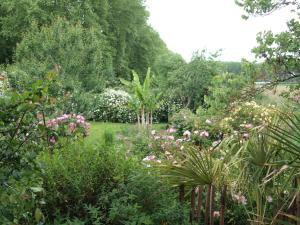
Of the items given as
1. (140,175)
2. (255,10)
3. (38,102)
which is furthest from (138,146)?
(38,102)

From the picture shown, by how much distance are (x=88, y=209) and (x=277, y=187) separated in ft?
5.28

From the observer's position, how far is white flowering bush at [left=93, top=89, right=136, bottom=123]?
19953 millimetres

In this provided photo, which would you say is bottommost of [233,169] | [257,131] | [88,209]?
[88,209]

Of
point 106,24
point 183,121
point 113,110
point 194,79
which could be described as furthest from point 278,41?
point 106,24

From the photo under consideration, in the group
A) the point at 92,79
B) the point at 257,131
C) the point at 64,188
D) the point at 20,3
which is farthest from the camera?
the point at 20,3

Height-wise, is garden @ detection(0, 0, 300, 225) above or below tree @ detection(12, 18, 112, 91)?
below

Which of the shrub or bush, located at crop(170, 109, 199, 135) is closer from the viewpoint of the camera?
the shrub

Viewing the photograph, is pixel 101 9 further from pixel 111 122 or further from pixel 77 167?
pixel 77 167

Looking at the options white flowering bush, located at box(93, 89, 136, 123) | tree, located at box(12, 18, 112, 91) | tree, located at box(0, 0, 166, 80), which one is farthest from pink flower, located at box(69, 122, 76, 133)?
tree, located at box(0, 0, 166, 80)

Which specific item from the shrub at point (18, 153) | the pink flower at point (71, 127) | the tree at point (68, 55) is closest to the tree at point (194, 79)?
the tree at point (68, 55)

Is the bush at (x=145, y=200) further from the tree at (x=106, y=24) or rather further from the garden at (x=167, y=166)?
the tree at (x=106, y=24)

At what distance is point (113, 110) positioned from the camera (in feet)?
67.5

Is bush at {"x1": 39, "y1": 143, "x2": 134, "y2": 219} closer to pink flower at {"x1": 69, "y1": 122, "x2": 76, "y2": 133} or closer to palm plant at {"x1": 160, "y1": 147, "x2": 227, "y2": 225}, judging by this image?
palm plant at {"x1": 160, "y1": 147, "x2": 227, "y2": 225}

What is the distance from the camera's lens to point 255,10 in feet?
17.5
